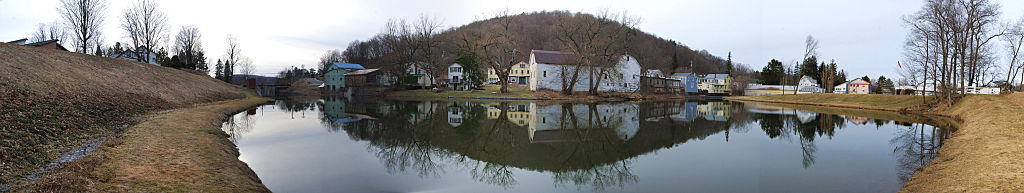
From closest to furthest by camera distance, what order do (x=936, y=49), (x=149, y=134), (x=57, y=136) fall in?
(x=57, y=136) → (x=149, y=134) → (x=936, y=49)

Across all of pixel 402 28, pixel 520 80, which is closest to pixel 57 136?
pixel 402 28

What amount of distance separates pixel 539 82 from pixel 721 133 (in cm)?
3646

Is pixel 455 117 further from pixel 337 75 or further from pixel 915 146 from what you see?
pixel 337 75

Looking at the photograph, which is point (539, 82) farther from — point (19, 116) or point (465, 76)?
point (19, 116)

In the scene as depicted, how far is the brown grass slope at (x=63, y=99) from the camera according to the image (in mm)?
7340

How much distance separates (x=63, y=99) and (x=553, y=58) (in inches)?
1769

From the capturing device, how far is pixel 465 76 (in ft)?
183

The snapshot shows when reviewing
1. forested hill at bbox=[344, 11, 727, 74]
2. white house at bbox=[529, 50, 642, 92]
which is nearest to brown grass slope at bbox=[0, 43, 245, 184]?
white house at bbox=[529, 50, 642, 92]

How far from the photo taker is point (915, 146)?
488 inches

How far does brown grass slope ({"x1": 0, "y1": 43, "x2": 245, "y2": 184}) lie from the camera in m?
7.34

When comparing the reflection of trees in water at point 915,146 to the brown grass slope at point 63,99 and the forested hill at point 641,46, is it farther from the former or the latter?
the forested hill at point 641,46

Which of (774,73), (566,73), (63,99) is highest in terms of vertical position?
(774,73)

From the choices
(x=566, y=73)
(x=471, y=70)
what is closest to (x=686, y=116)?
(x=566, y=73)

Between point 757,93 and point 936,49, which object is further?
point 757,93
